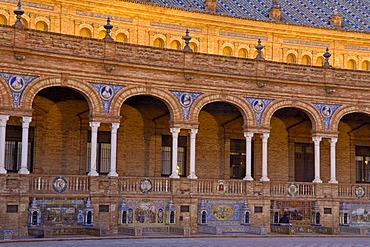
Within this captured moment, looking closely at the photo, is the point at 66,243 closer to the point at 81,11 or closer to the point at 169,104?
the point at 169,104

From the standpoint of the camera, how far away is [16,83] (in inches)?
Answer: 1099

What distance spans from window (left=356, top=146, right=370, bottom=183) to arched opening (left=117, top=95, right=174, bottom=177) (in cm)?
1142

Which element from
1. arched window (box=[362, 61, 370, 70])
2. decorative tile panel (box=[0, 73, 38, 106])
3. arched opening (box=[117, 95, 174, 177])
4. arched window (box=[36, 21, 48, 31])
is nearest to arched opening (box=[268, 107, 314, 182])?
arched opening (box=[117, 95, 174, 177])

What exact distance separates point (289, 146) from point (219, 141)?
432 centimetres

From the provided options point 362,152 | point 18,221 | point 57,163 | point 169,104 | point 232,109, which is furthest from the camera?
point 362,152

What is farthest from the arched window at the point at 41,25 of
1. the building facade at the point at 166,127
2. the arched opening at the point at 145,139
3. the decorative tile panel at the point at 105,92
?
the decorative tile panel at the point at 105,92

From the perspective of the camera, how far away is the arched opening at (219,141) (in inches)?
1483

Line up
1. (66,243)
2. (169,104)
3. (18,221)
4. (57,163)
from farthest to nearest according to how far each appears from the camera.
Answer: (57,163) → (169,104) → (18,221) → (66,243)

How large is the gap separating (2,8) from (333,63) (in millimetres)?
19763

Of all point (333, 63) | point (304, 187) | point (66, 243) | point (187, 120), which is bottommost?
point (66, 243)

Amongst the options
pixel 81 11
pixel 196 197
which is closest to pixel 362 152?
pixel 196 197

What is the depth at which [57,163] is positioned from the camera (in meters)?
33.6

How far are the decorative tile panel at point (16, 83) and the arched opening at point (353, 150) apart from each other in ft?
64.2

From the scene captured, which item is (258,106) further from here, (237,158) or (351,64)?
(351,64)
